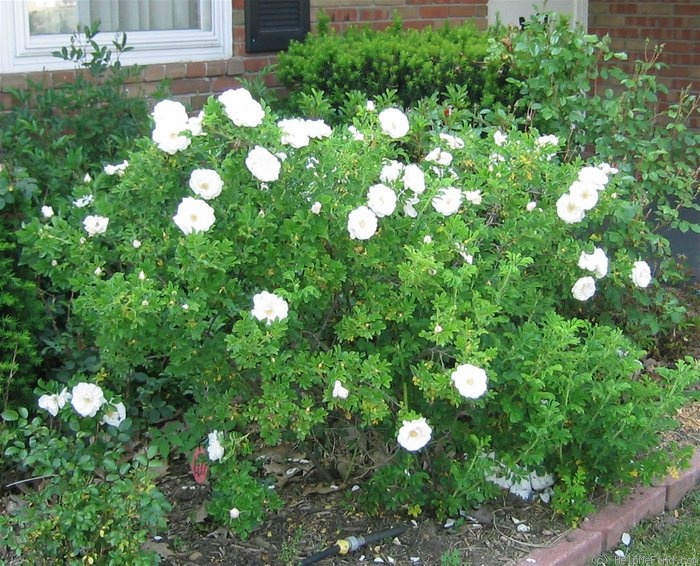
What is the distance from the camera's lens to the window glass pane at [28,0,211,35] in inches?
205

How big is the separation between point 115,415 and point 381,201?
124cm

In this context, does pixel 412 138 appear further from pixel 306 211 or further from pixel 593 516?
pixel 593 516

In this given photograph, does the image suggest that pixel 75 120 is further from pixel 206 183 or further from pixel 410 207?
A: pixel 410 207

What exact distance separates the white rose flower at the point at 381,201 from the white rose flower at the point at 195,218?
0.53m

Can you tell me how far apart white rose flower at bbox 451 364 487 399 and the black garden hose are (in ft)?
2.46

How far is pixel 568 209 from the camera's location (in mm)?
3883

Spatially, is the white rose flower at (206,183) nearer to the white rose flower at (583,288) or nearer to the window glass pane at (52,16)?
the white rose flower at (583,288)

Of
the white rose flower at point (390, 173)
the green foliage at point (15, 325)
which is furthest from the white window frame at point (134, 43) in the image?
the white rose flower at point (390, 173)

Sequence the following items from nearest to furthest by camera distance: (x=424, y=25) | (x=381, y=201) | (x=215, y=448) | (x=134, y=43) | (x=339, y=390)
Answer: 1. (x=339, y=390)
2. (x=381, y=201)
3. (x=215, y=448)
4. (x=134, y=43)
5. (x=424, y=25)

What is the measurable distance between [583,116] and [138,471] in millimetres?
3011

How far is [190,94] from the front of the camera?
5.79m

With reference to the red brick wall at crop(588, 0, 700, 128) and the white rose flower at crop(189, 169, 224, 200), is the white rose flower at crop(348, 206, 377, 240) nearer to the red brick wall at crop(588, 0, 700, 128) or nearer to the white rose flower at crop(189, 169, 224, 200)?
the white rose flower at crop(189, 169, 224, 200)

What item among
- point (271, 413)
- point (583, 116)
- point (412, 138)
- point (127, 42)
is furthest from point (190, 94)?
point (271, 413)

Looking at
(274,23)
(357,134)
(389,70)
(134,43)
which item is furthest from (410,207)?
(274,23)
